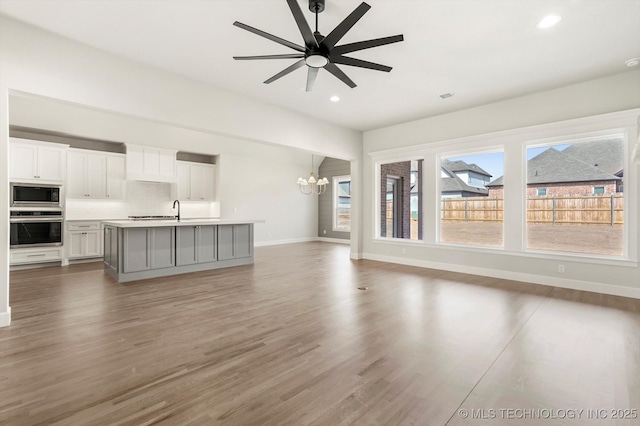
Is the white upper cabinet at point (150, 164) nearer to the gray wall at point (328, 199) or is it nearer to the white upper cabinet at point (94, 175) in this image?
the white upper cabinet at point (94, 175)

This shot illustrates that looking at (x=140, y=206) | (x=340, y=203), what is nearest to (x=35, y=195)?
(x=140, y=206)

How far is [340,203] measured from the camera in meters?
10.9

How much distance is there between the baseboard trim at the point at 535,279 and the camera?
163 inches

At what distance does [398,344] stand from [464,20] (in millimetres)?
3157

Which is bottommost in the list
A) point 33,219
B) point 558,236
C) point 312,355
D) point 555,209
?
point 312,355

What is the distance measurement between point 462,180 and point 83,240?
7.97 m

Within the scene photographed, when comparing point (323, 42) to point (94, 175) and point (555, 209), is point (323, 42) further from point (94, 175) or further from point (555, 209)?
point (94, 175)

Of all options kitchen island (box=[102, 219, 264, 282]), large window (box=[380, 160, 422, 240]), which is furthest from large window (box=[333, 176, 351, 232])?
kitchen island (box=[102, 219, 264, 282])

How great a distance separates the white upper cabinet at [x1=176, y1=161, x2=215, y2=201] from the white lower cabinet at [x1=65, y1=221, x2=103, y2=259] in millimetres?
2048

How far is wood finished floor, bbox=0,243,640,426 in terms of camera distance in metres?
1.77

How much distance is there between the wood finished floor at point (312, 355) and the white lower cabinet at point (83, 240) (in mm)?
2151

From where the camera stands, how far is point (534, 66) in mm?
3916

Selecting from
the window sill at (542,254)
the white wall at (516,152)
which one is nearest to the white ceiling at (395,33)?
the white wall at (516,152)

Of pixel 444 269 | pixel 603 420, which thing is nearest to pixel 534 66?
pixel 444 269
